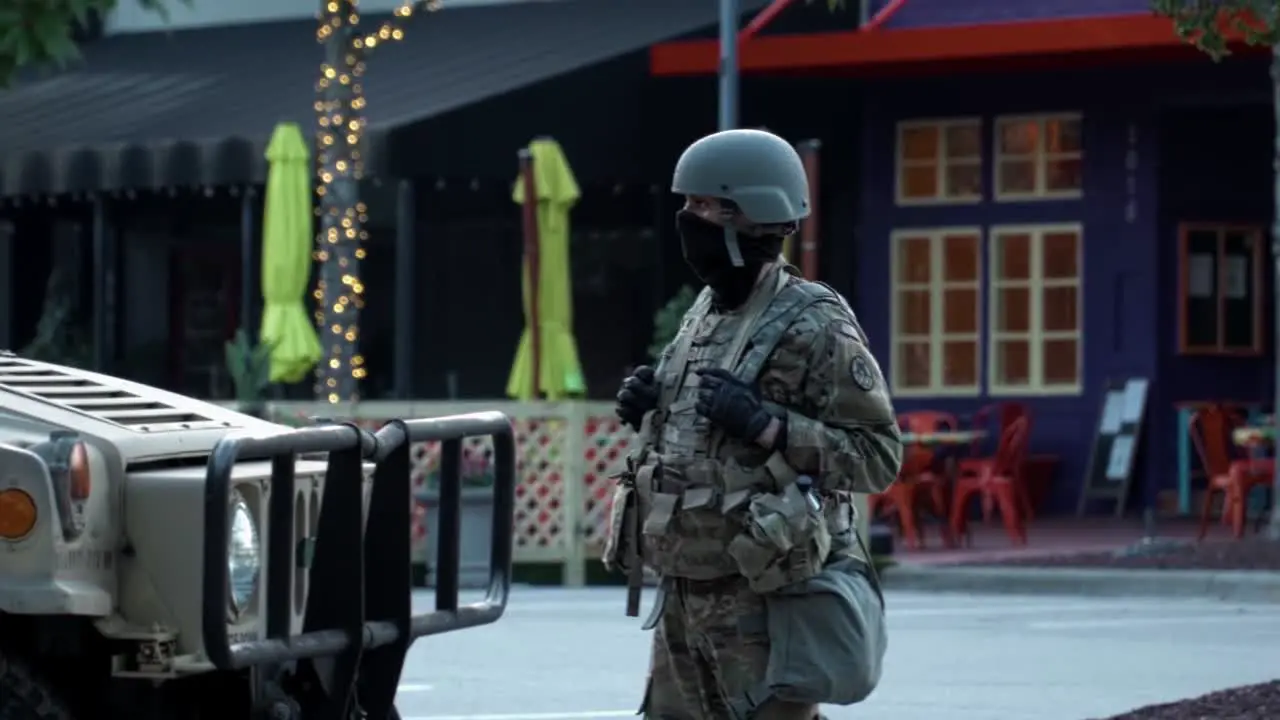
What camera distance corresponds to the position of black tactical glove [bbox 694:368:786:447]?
5246mm

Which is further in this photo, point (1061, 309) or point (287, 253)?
point (1061, 309)

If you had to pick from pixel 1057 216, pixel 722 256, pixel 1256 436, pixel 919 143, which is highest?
pixel 919 143

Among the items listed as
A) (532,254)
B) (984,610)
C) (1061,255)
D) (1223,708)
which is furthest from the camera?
(1061,255)

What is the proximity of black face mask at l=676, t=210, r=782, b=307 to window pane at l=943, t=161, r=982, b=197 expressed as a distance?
1884 cm

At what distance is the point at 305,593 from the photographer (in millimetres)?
6066

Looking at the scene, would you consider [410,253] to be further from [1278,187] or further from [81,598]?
[81,598]

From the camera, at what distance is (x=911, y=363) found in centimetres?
2484

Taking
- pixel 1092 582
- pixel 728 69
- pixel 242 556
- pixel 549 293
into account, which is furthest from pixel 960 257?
pixel 242 556

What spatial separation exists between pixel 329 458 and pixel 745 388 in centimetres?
118

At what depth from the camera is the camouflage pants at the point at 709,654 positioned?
212 inches

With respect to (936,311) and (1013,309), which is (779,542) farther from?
(936,311)

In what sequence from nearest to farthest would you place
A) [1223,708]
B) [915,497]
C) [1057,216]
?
1. [1223,708]
2. [915,497]
3. [1057,216]

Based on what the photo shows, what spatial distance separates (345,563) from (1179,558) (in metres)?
12.4

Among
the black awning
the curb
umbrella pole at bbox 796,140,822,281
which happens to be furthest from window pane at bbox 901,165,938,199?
the curb
